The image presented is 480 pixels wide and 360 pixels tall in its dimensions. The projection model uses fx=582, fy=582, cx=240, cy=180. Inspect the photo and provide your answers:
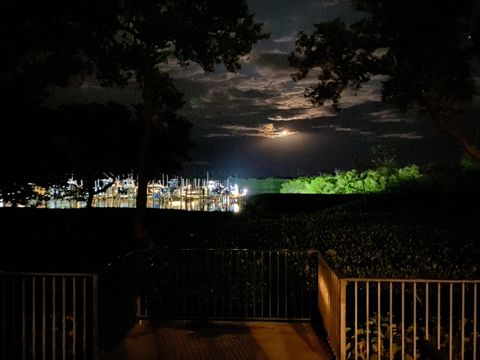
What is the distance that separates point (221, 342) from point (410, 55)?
864 cm

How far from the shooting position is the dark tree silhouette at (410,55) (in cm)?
1316

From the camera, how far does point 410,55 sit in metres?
13.4

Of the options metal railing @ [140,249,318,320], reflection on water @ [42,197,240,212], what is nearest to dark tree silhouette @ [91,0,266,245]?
metal railing @ [140,249,318,320]

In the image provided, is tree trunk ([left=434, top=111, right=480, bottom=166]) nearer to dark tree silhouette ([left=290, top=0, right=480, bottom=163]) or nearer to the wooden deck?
dark tree silhouette ([left=290, top=0, right=480, bottom=163])

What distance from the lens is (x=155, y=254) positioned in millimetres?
9812

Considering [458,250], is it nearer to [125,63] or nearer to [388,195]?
[125,63]

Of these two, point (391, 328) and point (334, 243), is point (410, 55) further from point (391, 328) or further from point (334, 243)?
point (391, 328)

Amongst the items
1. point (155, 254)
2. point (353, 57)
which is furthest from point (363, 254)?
point (353, 57)

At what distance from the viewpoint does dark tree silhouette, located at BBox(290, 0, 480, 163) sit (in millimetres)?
13156

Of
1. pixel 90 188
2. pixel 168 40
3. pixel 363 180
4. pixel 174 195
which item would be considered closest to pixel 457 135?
pixel 168 40

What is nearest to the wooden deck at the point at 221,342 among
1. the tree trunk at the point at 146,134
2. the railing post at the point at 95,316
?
the railing post at the point at 95,316

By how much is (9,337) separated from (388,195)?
2190 cm

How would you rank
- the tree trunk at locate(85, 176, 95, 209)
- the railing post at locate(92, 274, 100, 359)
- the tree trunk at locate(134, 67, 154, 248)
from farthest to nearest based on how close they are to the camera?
1. the tree trunk at locate(85, 176, 95, 209)
2. the tree trunk at locate(134, 67, 154, 248)
3. the railing post at locate(92, 274, 100, 359)

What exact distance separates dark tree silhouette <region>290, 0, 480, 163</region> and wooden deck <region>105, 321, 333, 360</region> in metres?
7.58
